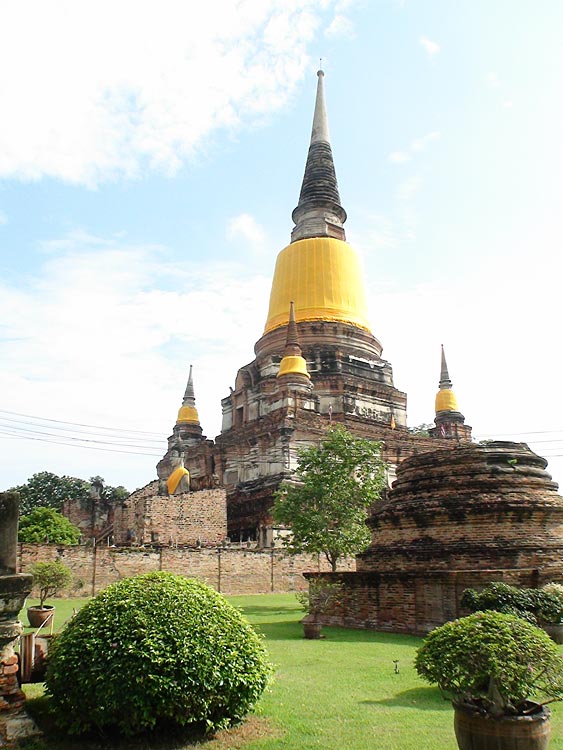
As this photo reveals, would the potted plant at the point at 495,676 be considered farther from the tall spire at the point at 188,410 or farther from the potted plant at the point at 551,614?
the tall spire at the point at 188,410

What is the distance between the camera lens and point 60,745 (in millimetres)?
6047

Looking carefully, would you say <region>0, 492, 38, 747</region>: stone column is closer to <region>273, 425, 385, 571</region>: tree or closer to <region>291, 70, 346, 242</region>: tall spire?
<region>273, 425, 385, 571</region>: tree

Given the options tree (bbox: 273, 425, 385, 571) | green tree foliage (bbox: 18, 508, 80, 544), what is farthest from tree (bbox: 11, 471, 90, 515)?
tree (bbox: 273, 425, 385, 571)

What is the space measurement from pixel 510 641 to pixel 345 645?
6.70 meters

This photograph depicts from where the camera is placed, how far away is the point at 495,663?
229 inches

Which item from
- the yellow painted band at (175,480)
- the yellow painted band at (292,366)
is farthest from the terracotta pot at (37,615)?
the yellow painted band at (292,366)

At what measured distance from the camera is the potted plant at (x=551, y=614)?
38.0 feet

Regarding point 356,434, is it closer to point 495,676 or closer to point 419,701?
point 419,701

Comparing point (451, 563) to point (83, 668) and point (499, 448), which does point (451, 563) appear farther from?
point (83, 668)

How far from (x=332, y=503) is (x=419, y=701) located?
1324cm

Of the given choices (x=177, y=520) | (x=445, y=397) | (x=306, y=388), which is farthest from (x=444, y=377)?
(x=177, y=520)

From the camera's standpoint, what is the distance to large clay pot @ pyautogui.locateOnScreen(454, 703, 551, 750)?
528cm

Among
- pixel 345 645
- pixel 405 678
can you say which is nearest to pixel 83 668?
pixel 405 678

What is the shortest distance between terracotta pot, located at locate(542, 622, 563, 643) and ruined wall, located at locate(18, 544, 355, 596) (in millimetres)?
13168
